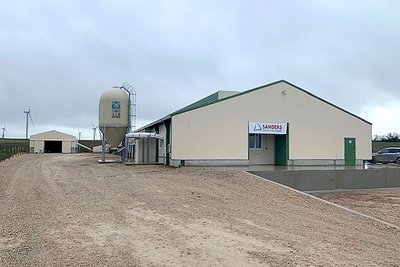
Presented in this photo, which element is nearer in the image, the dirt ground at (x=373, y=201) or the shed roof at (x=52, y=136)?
the dirt ground at (x=373, y=201)

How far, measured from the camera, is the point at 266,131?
20.8 meters

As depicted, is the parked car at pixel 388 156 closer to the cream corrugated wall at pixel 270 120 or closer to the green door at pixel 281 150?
the cream corrugated wall at pixel 270 120

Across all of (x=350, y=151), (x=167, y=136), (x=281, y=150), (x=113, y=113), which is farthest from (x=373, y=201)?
(x=113, y=113)

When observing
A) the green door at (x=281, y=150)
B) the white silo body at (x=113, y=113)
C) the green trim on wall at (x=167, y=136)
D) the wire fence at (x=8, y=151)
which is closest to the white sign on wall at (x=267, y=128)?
the green door at (x=281, y=150)

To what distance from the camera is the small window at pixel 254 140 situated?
72.7ft

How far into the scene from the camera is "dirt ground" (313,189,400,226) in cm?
1131

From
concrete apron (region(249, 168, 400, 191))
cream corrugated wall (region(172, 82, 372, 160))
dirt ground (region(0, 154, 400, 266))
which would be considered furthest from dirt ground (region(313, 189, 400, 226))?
cream corrugated wall (region(172, 82, 372, 160))

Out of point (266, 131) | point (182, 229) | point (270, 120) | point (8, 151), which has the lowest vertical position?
point (182, 229)

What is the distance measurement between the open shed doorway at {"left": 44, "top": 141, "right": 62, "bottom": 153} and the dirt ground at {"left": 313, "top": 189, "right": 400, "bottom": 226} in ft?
188

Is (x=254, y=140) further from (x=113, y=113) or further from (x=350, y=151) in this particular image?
(x=113, y=113)

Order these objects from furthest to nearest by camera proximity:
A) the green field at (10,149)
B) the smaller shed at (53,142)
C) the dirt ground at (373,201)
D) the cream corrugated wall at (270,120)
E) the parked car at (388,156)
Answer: the smaller shed at (53,142) → the green field at (10,149) → the parked car at (388,156) → the cream corrugated wall at (270,120) → the dirt ground at (373,201)

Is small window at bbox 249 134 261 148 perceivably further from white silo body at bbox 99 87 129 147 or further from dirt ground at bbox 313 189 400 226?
white silo body at bbox 99 87 129 147

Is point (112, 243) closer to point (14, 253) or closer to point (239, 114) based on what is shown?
point (14, 253)

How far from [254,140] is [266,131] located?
162cm
